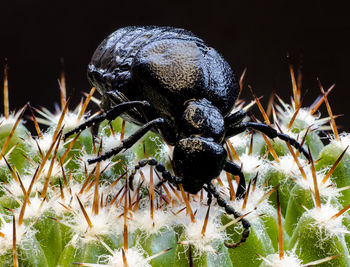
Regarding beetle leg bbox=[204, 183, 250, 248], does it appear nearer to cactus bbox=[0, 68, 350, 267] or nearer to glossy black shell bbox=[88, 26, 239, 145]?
cactus bbox=[0, 68, 350, 267]

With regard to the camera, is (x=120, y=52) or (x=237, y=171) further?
(x=120, y=52)

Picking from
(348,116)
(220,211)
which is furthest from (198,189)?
(348,116)

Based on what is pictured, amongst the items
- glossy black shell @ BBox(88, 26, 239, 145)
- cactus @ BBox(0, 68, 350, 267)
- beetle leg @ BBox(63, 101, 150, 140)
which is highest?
glossy black shell @ BBox(88, 26, 239, 145)

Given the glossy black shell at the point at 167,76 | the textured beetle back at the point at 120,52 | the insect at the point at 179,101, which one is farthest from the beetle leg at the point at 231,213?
the textured beetle back at the point at 120,52

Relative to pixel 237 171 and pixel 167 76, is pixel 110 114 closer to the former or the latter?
pixel 167 76

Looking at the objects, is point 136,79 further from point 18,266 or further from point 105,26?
point 105,26

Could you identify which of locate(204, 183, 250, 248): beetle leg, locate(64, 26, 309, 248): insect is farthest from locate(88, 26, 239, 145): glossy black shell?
locate(204, 183, 250, 248): beetle leg

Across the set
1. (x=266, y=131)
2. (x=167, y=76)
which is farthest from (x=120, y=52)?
(x=266, y=131)
